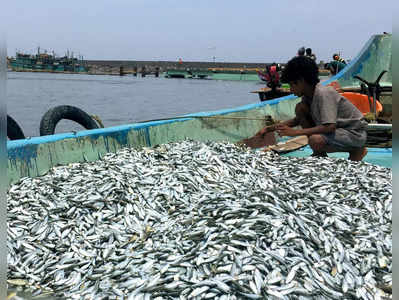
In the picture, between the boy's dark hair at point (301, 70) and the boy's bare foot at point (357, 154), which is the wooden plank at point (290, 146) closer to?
the boy's bare foot at point (357, 154)

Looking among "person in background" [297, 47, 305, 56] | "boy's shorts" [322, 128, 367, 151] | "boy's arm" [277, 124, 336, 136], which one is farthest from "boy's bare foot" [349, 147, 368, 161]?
"person in background" [297, 47, 305, 56]

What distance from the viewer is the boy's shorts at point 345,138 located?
6.14m

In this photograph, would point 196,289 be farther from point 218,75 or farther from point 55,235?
point 218,75

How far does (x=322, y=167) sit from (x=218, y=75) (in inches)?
3265

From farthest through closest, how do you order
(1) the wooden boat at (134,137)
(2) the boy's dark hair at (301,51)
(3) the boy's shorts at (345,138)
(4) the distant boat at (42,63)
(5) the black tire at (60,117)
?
(4) the distant boat at (42,63), (2) the boy's dark hair at (301,51), (5) the black tire at (60,117), (3) the boy's shorts at (345,138), (1) the wooden boat at (134,137)

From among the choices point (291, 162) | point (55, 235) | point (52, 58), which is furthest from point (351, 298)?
point (52, 58)

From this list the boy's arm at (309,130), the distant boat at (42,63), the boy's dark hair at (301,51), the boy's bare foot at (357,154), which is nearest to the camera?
the boy's arm at (309,130)

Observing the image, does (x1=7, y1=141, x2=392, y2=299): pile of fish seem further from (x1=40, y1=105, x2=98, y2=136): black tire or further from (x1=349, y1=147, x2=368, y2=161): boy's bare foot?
(x1=40, y1=105, x2=98, y2=136): black tire

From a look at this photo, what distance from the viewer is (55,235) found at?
3867mm

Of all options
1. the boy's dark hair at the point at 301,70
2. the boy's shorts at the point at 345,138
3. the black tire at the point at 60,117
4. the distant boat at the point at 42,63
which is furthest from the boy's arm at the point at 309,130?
the distant boat at the point at 42,63

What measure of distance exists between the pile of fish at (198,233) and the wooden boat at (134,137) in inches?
10.4

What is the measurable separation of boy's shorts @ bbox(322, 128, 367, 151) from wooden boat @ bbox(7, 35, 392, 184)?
117cm

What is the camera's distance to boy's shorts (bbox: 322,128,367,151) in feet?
20.2

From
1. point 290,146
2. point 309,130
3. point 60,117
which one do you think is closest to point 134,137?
→ point 60,117
